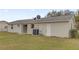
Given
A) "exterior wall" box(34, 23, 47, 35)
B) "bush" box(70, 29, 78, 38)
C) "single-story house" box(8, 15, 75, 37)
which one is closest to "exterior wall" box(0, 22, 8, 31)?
"single-story house" box(8, 15, 75, 37)

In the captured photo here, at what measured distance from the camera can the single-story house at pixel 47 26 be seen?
10.5ft

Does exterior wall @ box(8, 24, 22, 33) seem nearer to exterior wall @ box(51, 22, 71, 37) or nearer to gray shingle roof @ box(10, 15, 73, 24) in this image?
gray shingle roof @ box(10, 15, 73, 24)

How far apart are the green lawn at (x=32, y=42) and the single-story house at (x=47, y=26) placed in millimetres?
73

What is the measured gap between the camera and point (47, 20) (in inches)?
129

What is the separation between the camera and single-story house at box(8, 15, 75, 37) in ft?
10.5

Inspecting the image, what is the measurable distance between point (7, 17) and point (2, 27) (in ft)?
0.52

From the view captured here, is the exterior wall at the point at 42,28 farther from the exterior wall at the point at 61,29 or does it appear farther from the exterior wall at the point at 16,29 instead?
the exterior wall at the point at 16,29

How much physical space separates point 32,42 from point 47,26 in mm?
314

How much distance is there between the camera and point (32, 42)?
10.9 ft

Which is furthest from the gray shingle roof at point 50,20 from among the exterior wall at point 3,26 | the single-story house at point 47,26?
the exterior wall at point 3,26

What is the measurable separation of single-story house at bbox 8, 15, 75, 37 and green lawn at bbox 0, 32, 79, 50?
73 mm

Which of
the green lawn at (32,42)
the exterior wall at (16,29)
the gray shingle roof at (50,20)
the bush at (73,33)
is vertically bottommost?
the green lawn at (32,42)

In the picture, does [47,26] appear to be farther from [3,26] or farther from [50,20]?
[3,26]
